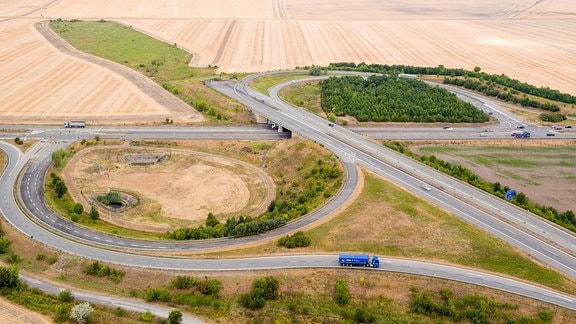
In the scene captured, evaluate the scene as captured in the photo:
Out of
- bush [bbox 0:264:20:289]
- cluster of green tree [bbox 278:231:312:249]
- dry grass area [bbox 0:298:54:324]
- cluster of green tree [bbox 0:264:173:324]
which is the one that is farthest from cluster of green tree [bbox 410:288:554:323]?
bush [bbox 0:264:20:289]

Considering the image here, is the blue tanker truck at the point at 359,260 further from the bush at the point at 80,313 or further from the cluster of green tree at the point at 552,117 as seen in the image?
the cluster of green tree at the point at 552,117

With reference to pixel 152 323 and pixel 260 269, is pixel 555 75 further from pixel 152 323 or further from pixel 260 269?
pixel 152 323

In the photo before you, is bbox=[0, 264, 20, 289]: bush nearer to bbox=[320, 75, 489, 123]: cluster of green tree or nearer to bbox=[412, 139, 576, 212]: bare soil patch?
bbox=[412, 139, 576, 212]: bare soil patch

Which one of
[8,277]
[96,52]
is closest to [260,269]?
[8,277]

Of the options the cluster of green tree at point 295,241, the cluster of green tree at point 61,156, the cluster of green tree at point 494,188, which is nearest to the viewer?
the cluster of green tree at point 295,241

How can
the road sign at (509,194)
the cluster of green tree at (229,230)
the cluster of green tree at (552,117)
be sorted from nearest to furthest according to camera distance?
the cluster of green tree at (229,230), the road sign at (509,194), the cluster of green tree at (552,117)

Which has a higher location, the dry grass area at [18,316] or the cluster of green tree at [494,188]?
the cluster of green tree at [494,188]

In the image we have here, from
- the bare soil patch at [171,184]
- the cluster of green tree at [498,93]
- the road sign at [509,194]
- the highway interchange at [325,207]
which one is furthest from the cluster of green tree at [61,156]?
the cluster of green tree at [498,93]
